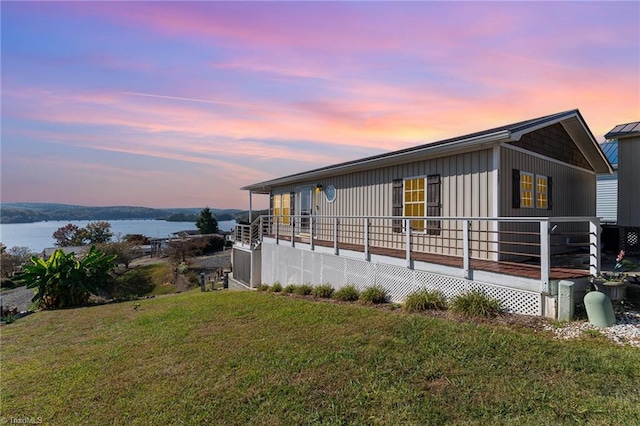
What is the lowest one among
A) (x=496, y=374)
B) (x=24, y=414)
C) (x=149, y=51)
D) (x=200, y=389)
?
(x=24, y=414)

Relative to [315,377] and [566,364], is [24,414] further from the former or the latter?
[566,364]

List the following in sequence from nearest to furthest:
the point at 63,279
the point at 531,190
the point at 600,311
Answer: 1. the point at 600,311
2. the point at 531,190
3. the point at 63,279

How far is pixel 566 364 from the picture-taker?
12.1 ft

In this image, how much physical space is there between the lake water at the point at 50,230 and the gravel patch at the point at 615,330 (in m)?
17.2

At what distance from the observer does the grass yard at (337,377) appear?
3125 millimetres

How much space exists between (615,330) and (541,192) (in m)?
5.69

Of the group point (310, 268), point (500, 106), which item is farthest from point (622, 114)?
point (310, 268)

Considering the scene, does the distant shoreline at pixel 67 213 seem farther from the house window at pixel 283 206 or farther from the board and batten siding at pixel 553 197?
the board and batten siding at pixel 553 197

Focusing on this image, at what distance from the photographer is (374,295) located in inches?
288

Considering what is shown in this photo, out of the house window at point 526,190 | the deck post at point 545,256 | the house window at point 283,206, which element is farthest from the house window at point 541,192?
the house window at point 283,206

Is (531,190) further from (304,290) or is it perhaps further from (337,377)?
(337,377)

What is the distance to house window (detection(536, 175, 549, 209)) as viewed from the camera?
903 centimetres

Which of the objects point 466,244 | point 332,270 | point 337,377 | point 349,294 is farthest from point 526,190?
point 337,377

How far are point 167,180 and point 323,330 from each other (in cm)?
2243
